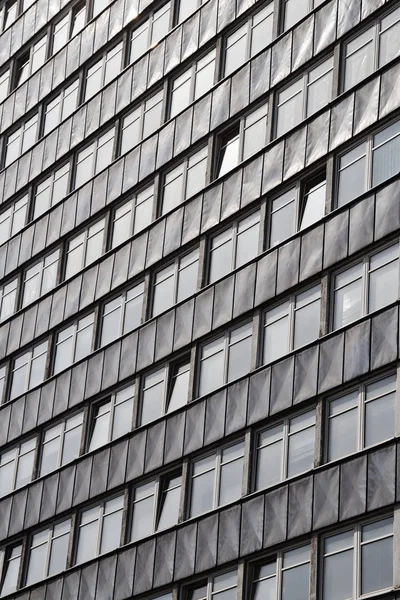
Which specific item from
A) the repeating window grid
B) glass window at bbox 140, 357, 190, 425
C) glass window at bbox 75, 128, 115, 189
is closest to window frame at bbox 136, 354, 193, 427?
glass window at bbox 140, 357, 190, 425

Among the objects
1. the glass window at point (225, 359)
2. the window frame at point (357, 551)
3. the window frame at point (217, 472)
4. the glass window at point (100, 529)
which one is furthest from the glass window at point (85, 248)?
the window frame at point (357, 551)

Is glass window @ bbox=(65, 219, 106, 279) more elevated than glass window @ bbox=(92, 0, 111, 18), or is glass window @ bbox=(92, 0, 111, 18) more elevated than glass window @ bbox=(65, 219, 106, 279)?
glass window @ bbox=(92, 0, 111, 18)

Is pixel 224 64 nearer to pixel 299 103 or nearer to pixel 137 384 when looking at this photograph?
pixel 299 103

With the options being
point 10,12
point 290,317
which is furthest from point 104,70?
point 290,317

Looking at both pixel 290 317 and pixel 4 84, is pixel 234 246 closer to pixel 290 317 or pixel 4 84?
pixel 290 317

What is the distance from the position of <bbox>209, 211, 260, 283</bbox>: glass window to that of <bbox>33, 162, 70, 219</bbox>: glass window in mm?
9539

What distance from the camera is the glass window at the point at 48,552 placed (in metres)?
41.0

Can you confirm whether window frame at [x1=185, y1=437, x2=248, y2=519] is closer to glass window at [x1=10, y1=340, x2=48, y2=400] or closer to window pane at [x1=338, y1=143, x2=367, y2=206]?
window pane at [x1=338, y1=143, x2=367, y2=206]

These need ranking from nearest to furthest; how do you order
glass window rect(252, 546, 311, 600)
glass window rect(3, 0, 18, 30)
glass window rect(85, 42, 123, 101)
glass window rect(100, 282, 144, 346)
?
glass window rect(252, 546, 311, 600) < glass window rect(100, 282, 144, 346) < glass window rect(85, 42, 123, 101) < glass window rect(3, 0, 18, 30)

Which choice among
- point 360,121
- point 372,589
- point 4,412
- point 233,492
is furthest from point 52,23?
point 372,589

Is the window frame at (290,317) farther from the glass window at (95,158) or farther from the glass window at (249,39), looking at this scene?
the glass window at (95,158)

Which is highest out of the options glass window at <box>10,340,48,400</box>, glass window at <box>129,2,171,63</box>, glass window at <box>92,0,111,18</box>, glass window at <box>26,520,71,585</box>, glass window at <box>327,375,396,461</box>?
glass window at <box>92,0,111,18</box>

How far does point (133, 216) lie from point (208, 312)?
6159 millimetres

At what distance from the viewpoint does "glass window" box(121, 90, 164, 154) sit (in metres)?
44.9
